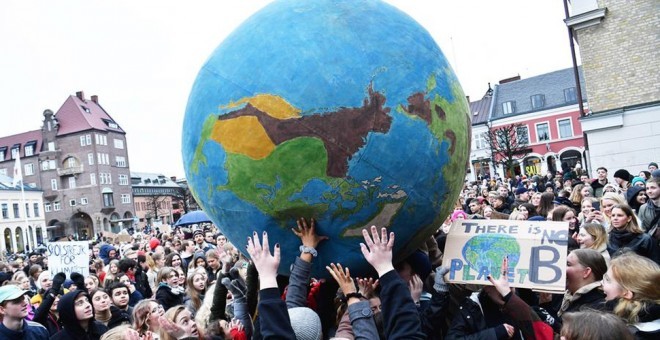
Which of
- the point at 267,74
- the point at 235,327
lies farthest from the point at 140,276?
the point at 267,74

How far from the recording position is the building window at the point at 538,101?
171ft

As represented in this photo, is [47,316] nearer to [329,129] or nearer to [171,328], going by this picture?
[171,328]

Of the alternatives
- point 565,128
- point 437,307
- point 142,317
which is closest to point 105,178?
point 565,128

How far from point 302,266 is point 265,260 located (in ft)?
0.83

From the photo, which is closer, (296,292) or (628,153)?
(296,292)

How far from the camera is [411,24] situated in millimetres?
3488

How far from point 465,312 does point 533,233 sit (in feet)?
2.25

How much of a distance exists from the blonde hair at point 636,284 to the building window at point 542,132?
5216 centimetres

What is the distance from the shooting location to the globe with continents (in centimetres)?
303

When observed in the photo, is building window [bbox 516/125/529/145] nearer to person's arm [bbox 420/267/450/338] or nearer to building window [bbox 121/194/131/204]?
person's arm [bbox 420/267/450/338]

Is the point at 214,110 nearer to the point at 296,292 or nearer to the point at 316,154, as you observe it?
the point at 316,154

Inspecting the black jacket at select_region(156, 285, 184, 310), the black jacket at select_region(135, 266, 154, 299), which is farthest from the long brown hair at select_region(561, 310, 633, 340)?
the black jacket at select_region(135, 266, 154, 299)

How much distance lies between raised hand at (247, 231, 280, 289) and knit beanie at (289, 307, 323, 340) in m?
0.23

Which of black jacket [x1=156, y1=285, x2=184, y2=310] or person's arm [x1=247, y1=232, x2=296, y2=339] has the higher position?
person's arm [x1=247, y1=232, x2=296, y2=339]
